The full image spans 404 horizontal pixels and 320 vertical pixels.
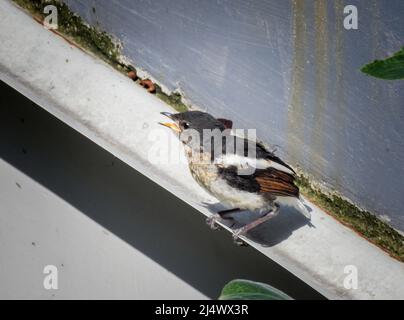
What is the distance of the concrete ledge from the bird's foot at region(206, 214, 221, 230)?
2.7 inches

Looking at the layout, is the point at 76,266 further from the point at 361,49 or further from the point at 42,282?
the point at 361,49

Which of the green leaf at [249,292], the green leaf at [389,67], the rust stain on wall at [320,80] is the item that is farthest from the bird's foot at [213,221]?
the green leaf at [389,67]

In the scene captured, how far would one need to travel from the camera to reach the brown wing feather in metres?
3.88

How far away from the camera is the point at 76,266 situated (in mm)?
3947

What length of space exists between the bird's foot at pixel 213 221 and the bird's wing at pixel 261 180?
295 millimetres

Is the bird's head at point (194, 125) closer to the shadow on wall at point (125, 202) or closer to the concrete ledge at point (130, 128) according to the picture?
the concrete ledge at point (130, 128)

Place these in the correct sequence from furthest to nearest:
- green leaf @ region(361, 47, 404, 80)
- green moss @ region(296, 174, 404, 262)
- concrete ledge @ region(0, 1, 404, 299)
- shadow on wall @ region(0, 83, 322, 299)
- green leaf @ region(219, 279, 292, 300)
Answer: green moss @ region(296, 174, 404, 262), shadow on wall @ region(0, 83, 322, 299), concrete ledge @ region(0, 1, 404, 299), green leaf @ region(219, 279, 292, 300), green leaf @ region(361, 47, 404, 80)

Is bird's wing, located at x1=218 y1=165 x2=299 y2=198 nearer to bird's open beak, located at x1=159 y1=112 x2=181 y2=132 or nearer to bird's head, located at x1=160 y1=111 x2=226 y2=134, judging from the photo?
bird's head, located at x1=160 y1=111 x2=226 y2=134

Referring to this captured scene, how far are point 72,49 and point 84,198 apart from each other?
1005 mm

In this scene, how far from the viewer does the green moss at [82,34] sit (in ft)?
12.8

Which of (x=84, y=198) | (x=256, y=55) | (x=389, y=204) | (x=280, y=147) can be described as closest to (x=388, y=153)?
(x=389, y=204)

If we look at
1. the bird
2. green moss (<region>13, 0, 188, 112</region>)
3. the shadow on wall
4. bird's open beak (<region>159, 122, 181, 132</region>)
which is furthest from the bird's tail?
green moss (<region>13, 0, 188, 112</region>)

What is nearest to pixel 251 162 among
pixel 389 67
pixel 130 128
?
pixel 130 128

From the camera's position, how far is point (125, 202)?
3.88 metres
